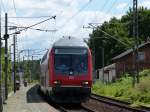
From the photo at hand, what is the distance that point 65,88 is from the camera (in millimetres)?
29266

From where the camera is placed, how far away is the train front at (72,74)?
29.3 metres

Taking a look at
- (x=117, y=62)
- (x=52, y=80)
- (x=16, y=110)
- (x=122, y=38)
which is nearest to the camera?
(x=16, y=110)

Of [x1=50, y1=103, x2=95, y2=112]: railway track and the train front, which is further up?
the train front

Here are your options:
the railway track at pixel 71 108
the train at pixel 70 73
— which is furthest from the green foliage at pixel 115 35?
the train at pixel 70 73

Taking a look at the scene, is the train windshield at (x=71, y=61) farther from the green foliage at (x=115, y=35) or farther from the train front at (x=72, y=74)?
the green foliage at (x=115, y=35)

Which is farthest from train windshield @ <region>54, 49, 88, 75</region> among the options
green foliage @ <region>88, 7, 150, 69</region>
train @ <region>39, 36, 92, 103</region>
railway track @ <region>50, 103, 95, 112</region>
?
green foliage @ <region>88, 7, 150, 69</region>

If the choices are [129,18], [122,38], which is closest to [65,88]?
[122,38]

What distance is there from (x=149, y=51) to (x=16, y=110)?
56.5 meters

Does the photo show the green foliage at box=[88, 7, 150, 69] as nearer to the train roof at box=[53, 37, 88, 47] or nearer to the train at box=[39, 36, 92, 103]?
the train roof at box=[53, 37, 88, 47]

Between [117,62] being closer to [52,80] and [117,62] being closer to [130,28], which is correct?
[130,28]

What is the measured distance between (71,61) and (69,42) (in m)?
1.39

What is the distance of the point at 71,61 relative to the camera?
29.8m

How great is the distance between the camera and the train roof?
30234mm

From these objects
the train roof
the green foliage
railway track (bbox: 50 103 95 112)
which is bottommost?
railway track (bbox: 50 103 95 112)
